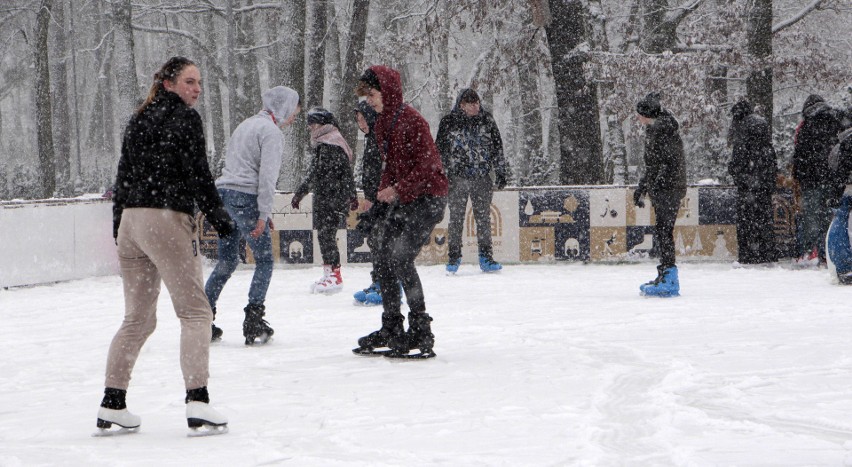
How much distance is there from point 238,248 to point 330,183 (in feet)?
9.17

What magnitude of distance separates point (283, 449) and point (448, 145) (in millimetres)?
8732

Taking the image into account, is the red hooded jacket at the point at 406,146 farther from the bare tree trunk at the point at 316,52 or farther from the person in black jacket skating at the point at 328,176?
the bare tree trunk at the point at 316,52

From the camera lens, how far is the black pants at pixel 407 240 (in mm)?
7227

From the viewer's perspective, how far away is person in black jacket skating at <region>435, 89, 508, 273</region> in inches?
522

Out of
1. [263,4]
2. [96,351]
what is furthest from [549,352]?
[263,4]

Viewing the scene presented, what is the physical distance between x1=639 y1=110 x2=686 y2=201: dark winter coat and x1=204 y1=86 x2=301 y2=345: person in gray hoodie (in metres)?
3.82

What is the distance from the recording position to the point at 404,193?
714cm

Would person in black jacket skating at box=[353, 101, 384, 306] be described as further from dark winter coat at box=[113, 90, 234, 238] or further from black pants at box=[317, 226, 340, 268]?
dark winter coat at box=[113, 90, 234, 238]

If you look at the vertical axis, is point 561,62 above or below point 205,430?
above

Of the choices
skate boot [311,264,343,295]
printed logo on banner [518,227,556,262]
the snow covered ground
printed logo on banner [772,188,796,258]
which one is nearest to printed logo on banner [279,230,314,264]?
printed logo on banner [518,227,556,262]

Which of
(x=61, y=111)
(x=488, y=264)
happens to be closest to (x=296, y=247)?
(x=488, y=264)

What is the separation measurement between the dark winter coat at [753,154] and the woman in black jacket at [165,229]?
31.8 feet

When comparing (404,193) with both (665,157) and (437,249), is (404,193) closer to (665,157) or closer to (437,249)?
(665,157)

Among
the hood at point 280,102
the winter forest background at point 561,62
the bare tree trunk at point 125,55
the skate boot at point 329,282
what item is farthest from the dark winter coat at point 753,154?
the bare tree trunk at point 125,55
